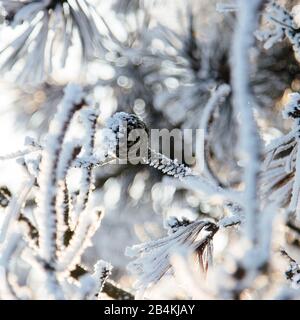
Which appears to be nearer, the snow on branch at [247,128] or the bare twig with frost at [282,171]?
the snow on branch at [247,128]

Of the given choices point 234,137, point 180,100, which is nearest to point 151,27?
point 180,100

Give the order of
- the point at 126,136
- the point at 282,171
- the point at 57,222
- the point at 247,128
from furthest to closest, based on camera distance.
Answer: the point at 282,171 → the point at 126,136 → the point at 57,222 → the point at 247,128

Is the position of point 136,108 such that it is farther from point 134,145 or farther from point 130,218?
point 134,145

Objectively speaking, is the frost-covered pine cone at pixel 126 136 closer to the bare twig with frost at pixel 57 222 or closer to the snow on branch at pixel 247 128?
the bare twig with frost at pixel 57 222

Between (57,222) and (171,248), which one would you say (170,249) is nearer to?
(171,248)

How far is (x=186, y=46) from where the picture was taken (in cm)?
255

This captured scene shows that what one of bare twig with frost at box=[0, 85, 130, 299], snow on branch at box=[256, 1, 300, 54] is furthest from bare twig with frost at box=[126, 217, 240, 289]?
snow on branch at box=[256, 1, 300, 54]

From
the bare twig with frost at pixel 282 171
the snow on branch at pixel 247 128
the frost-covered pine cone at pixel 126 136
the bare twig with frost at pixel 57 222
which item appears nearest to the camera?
the snow on branch at pixel 247 128

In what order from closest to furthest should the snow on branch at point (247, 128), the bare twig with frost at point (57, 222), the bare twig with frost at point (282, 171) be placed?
1. the snow on branch at point (247, 128)
2. the bare twig with frost at point (57, 222)
3. the bare twig with frost at point (282, 171)

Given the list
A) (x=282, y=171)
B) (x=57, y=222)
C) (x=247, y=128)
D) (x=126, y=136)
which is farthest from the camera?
(x=282, y=171)

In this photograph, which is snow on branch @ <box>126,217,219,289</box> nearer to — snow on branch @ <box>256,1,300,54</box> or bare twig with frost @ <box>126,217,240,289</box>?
bare twig with frost @ <box>126,217,240,289</box>

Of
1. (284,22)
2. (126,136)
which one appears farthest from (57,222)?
(284,22)

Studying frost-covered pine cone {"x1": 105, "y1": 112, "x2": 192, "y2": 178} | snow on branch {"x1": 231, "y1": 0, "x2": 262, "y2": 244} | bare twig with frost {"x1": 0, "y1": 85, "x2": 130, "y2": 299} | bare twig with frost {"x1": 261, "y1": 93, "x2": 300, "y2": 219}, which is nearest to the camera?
snow on branch {"x1": 231, "y1": 0, "x2": 262, "y2": 244}

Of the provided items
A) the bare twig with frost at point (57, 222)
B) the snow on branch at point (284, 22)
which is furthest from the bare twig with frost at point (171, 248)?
the snow on branch at point (284, 22)
